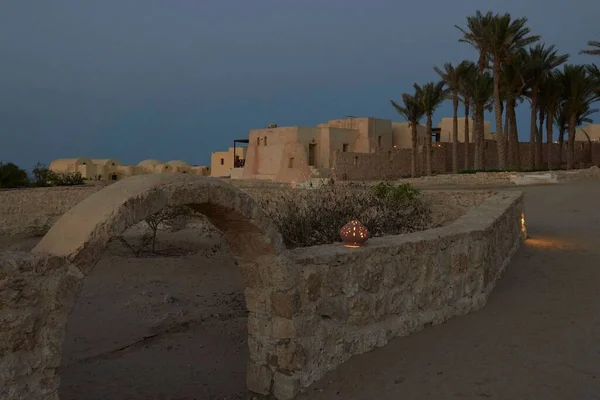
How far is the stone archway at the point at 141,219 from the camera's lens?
9.30ft

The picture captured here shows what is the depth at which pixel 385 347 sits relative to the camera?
480 cm

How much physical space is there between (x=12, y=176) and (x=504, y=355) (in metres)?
31.6

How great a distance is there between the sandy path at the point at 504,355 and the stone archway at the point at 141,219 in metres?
0.69

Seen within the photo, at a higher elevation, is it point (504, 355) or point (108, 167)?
point (108, 167)

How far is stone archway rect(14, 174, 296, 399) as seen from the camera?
2.84 meters

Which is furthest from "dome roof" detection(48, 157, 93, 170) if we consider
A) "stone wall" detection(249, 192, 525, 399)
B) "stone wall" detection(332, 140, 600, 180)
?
"stone wall" detection(249, 192, 525, 399)

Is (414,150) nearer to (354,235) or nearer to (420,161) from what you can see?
(420,161)

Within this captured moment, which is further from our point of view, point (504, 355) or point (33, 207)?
point (33, 207)

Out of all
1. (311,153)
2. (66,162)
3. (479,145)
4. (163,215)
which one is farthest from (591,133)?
(163,215)

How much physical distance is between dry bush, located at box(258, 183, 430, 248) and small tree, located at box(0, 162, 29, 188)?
2366 centimetres

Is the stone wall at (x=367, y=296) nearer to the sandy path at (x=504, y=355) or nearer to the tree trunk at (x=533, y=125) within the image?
the sandy path at (x=504, y=355)

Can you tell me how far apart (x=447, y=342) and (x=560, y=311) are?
67.8 inches

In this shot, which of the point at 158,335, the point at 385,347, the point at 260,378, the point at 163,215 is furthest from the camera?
the point at 163,215

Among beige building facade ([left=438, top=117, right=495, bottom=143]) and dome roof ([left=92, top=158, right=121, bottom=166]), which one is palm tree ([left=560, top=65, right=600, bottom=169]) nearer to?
beige building facade ([left=438, top=117, right=495, bottom=143])
